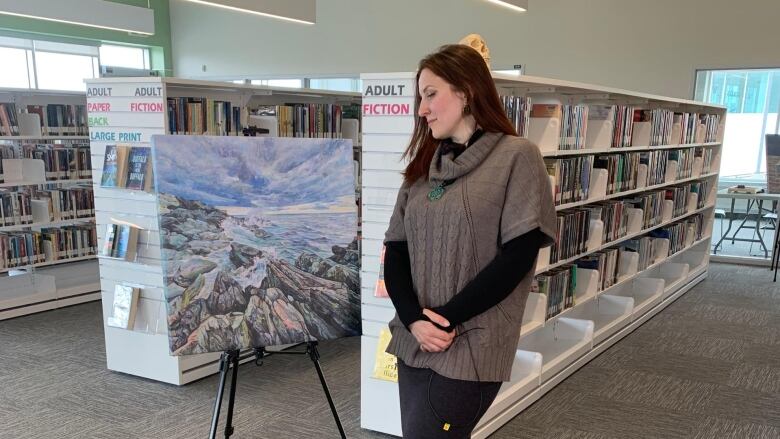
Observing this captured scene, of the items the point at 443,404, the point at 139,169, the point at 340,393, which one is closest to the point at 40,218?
the point at 139,169

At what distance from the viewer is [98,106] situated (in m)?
3.47

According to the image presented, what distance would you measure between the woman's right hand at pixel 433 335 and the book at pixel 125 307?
7.22 feet

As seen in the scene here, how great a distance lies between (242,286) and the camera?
6.96ft

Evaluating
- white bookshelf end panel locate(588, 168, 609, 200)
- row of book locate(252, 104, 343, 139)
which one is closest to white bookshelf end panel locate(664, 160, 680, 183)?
white bookshelf end panel locate(588, 168, 609, 200)

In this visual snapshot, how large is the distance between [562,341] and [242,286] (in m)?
2.57

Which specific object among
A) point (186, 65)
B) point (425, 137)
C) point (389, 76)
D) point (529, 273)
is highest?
point (186, 65)

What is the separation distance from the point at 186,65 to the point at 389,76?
925cm

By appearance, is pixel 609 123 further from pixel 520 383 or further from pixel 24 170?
pixel 24 170

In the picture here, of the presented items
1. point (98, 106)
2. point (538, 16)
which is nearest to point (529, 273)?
point (98, 106)

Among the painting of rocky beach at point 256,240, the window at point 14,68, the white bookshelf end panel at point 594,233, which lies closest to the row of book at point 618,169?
the white bookshelf end panel at point 594,233

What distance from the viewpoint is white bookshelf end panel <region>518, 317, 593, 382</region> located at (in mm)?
3688

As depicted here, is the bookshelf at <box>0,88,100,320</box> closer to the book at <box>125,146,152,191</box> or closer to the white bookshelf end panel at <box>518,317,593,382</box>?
the book at <box>125,146,152,191</box>

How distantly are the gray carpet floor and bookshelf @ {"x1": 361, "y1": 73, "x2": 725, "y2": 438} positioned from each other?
15 centimetres

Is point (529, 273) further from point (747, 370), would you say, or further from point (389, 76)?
point (747, 370)
